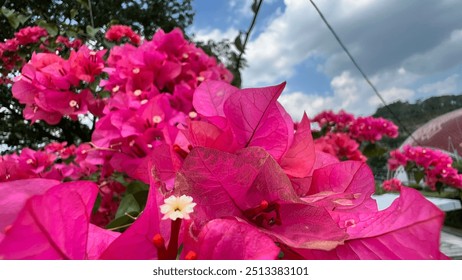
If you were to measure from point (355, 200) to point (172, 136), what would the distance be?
0.17 metres

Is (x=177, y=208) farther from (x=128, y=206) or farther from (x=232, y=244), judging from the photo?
(x=128, y=206)

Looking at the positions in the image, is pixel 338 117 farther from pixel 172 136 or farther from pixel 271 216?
pixel 271 216

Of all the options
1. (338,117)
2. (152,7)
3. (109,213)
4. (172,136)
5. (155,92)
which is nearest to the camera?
(172,136)

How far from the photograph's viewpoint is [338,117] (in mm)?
1784

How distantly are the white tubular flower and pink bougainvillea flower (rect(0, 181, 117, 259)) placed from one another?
1.3 inches

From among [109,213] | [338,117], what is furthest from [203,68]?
[338,117]

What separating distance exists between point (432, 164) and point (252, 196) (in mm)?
1922

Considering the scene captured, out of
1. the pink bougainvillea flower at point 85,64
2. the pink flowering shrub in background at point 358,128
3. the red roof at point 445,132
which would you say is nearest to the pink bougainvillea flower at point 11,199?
the pink bougainvillea flower at point 85,64

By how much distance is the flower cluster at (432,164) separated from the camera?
69.9 inches

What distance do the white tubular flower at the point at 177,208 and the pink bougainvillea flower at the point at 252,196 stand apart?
2 centimetres

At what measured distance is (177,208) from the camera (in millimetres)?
154

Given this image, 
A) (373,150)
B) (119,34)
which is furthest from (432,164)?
(119,34)
